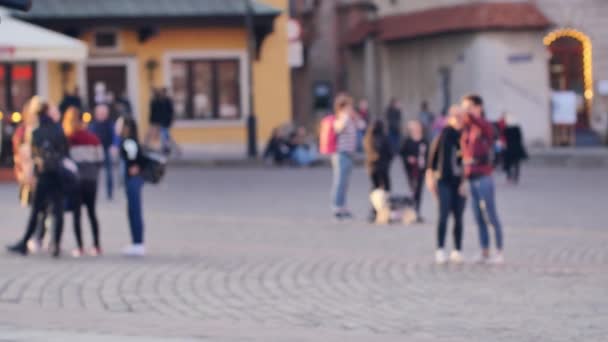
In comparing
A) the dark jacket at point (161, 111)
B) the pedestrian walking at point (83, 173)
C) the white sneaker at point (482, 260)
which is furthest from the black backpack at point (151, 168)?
the dark jacket at point (161, 111)

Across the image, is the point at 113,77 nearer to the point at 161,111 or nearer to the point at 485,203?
the point at 161,111

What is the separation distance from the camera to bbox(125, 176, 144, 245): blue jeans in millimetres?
16891

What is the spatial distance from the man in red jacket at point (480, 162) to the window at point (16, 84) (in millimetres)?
25766

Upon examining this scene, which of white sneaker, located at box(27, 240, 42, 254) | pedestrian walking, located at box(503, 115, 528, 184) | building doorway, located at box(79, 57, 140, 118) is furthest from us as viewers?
building doorway, located at box(79, 57, 140, 118)

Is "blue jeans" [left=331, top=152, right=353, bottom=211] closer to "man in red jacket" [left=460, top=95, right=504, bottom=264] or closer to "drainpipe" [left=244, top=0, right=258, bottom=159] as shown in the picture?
"man in red jacket" [left=460, top=95, right=504, bottom=264]

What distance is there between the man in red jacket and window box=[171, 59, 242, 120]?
26.5 meters

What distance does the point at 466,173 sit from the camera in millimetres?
16250

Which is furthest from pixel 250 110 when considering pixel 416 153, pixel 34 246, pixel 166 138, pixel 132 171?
pixel 132 171

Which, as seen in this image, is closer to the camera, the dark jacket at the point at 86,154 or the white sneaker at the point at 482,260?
the white sneaker at the point at 482,260

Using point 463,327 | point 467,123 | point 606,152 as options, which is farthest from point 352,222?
point 606,152

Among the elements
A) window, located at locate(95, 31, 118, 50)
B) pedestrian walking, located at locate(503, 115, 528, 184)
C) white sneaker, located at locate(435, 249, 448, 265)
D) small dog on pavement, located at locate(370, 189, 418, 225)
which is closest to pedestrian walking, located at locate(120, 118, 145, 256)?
white sneaker, located at locate(435, 249, 448, 265)

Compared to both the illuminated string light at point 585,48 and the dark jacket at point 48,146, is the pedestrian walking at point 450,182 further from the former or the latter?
the illuminated string light at point 585,48

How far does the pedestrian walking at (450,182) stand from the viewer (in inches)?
640

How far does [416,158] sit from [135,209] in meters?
6.27
